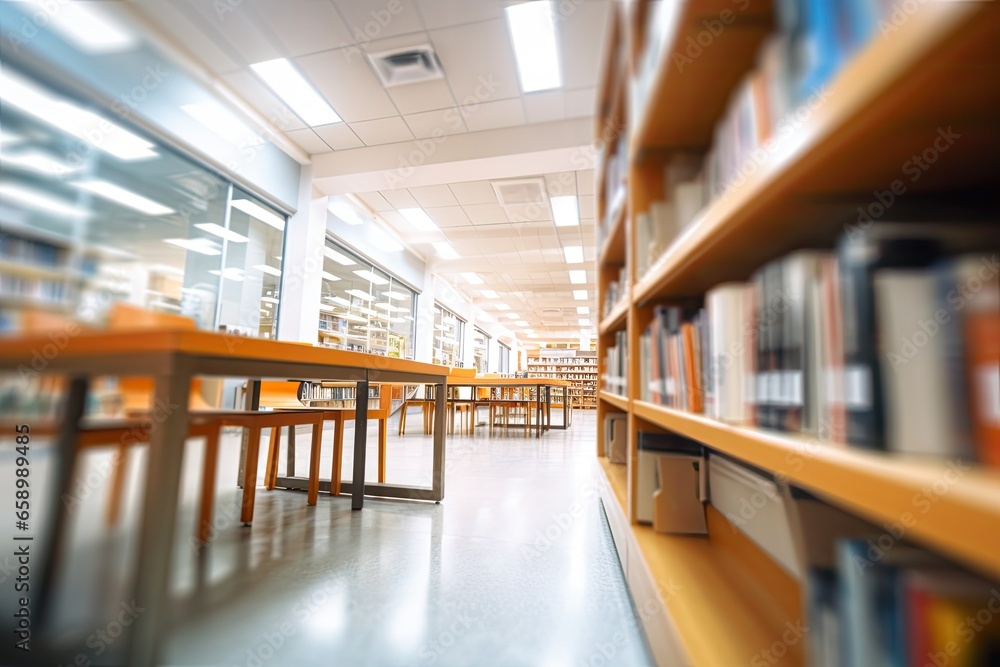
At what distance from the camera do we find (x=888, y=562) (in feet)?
1.56

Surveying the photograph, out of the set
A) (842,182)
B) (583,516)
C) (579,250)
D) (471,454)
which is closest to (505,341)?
(579,250)

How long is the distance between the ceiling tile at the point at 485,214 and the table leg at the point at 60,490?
509 cm

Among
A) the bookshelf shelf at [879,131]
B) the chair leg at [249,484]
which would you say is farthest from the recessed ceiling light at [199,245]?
the bookshelf shelf at [879,131]

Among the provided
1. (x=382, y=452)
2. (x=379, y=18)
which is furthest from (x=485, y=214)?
(x=382, y=452)

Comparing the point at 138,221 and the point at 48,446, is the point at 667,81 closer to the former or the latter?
the point at 48,446

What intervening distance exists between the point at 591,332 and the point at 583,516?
1582 centimetres

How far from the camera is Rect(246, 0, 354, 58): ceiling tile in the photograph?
9.31 feet

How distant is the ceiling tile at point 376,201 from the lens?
5602 millimetres

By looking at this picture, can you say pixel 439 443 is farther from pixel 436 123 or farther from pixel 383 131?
pixel 383 131

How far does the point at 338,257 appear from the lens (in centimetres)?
624

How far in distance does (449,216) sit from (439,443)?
Result: 455cm

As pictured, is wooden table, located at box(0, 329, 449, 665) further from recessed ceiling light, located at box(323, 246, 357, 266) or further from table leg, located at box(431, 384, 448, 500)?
recessed ceiling light, located at box(323, 246, 357, 266)

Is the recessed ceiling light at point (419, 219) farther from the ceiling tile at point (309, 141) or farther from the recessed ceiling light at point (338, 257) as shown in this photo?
the ceiling tile at point (309, 141)

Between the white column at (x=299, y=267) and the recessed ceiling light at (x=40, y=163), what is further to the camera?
the white column at (x=299, y=267)
